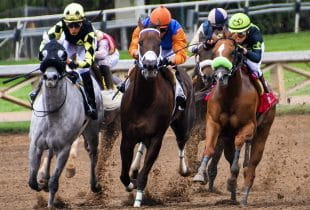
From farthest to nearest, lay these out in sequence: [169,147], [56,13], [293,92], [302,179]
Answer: [56,13], [293,92], [169,147], [302,179]

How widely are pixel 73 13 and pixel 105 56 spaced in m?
2.06

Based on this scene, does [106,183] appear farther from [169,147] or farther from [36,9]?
[36,9]

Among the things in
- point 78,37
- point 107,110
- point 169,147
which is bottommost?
point 169,147

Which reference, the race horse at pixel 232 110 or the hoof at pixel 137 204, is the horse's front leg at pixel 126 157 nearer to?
the hoof at pixel 137 204

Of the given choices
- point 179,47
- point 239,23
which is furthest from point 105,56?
point 239,23

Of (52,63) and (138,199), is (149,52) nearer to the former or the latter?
(52,63)

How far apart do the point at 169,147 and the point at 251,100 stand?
21.8ft

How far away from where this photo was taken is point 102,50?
15977 mm

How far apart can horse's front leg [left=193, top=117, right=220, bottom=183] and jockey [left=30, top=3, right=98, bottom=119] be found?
162 centimetres

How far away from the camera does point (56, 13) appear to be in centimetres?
3616

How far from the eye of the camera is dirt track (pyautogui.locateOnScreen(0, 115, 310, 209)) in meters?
14.0

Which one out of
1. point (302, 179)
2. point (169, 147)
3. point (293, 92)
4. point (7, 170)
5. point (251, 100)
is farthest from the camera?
point (293, 92)

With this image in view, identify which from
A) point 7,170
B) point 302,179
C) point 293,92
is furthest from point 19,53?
point 302,179

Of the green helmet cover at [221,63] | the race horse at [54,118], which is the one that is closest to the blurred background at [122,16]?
the race horse at [54,118]
